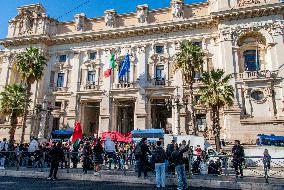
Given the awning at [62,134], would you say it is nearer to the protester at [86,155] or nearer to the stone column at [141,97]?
the stone column at [141,97]

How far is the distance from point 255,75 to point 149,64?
Result: 541 inches

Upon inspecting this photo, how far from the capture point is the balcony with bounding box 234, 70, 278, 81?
32166mm

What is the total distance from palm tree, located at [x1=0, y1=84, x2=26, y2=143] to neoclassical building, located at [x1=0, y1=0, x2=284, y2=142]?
83.3 inches

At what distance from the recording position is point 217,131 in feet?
89.8

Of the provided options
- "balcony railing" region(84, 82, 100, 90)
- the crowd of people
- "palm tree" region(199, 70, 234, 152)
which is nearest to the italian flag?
"balcony railing" region(84, 82, 100, 90)

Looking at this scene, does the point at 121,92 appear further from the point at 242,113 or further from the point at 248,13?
the point at 248,13

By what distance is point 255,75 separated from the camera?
3278 cm

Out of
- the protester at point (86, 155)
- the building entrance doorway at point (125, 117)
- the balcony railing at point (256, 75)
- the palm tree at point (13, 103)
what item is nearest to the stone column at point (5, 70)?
the palm tree at point (13, 103)

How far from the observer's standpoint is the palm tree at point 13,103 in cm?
3594

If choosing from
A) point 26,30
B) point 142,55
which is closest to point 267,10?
point 142,55

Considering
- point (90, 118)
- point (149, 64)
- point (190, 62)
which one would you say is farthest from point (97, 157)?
point (90, 118)

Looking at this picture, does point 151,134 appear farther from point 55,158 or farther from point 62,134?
point 55,158

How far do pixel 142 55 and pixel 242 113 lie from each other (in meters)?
15.3

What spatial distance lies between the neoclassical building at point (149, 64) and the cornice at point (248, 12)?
0.11m
